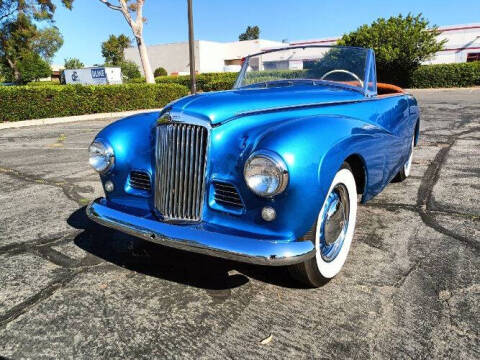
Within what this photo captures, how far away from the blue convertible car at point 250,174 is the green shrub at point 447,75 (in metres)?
23.0

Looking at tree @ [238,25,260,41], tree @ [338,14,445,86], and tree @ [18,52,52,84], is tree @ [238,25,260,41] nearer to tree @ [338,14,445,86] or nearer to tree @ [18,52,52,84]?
tree @ [18,52,52,84]

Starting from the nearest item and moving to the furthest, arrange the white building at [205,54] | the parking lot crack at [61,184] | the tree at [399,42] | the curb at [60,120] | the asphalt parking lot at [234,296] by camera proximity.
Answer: the asphalt parking lot at [234,296], the parking lot crack at [61,184], the curb at [60,120], the tree at [399,42], the white building at [205,54]

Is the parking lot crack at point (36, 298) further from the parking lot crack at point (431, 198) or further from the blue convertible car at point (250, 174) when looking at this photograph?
the parking lot crack at point (431, 198)

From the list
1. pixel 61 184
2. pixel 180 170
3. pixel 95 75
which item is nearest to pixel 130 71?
pixel 95 75

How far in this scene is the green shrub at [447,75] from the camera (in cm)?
2200

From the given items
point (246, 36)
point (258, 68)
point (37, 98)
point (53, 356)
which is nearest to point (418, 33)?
point (37, 98)

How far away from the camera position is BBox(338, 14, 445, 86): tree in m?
21.7

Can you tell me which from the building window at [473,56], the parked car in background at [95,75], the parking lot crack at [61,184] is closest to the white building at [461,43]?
the building window at [473,56]

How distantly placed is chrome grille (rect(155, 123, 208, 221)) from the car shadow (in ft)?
1.45

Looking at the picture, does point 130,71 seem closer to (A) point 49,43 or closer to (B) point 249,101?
(A) point 49,43

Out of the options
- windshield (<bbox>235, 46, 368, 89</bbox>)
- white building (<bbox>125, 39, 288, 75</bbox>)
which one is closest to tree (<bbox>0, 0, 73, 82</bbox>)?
white building (<bbox>125, 39, 288, 75</bbox>)

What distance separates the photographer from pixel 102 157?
2.64 m

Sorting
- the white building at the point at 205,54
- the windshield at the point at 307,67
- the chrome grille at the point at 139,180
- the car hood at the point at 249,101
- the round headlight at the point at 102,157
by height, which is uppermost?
the white building at the point at 205,54

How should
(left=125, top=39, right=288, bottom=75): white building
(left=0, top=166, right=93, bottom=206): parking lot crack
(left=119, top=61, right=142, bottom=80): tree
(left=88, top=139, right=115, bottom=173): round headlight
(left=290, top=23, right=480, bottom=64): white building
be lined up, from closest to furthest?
(left=88, top=139, right=115, bottom=173): round headlight < (left=0, top=166, right=93, bottom=206): parking lot crack < (left=290, top=23, right=480, bottom=64): white building < (left=119, top=61, right=142, bottom=80): tree < (left=125, top=39, right=288, bottom=75): white building
